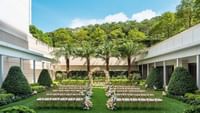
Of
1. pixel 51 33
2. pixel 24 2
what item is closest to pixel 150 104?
pixel 24 2

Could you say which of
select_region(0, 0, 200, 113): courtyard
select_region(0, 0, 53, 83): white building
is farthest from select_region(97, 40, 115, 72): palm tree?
select_region(0, 0, 53, 83): white building

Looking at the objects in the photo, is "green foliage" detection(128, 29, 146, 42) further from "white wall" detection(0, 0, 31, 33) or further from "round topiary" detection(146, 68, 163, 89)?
"round topiary" detection(146, 68, 163, 89)

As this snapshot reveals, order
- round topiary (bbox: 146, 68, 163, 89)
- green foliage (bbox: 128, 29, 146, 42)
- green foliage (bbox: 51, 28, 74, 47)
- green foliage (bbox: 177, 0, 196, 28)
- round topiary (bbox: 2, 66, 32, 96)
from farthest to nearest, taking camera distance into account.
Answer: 1. green foliage (bbox: 51, 28, 74, 47)
2. green foliage (bbox: 128, 29, 146, 42)
3. green foliage (bbox: 177, 0, 196, 28)
4. round topiary (bbox: 146, 68, 163, 89)
5. round topiary (bbox: 2, 66, 32, 96)

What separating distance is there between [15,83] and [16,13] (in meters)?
19.8

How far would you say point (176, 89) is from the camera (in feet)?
79.6

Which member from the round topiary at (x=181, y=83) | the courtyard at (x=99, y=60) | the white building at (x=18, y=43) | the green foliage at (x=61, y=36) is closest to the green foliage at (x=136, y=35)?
the courtyard at (x=99, y=60)

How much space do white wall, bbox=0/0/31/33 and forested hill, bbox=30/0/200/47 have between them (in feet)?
49.6

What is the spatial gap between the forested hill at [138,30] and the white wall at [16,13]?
1511 centimetres

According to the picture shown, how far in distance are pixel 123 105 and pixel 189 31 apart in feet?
27.6

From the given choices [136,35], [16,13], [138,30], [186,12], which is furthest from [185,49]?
[138,30]

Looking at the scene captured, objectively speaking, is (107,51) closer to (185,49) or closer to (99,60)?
(99,60)

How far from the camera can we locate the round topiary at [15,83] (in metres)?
24.1

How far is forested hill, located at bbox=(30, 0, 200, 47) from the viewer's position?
58.5 metres

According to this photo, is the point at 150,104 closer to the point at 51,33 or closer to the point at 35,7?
the point at 35,7
